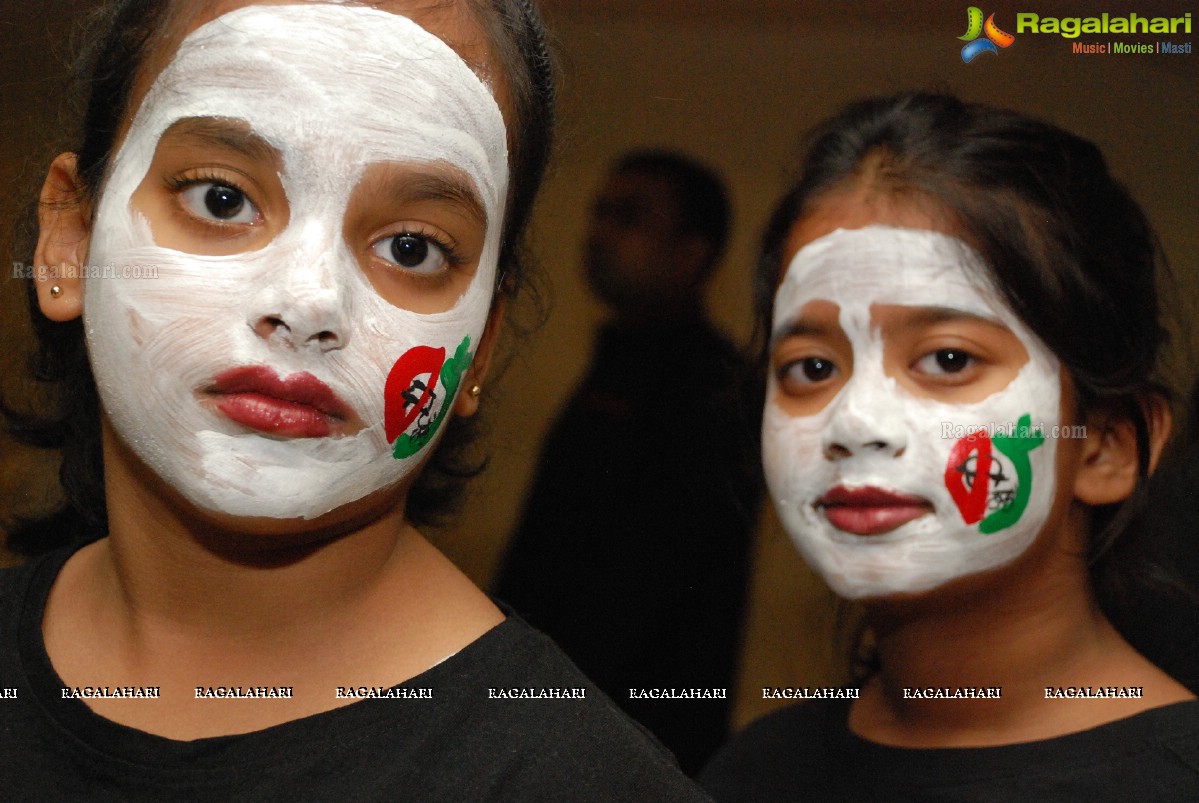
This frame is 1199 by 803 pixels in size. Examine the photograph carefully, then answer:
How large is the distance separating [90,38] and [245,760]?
90 cm

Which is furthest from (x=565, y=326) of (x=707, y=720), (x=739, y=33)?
(x=707, y=720)

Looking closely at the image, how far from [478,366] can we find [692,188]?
2.38 ft

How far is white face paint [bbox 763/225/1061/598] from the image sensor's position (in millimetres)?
1600

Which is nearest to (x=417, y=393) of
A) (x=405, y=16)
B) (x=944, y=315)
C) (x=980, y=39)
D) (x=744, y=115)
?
(x=405, y=16)

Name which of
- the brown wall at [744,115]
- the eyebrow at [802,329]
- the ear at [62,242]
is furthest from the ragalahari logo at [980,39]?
the ear at [62,242]

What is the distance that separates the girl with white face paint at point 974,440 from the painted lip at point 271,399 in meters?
0.68

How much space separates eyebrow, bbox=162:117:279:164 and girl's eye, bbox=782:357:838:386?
0.76 meters

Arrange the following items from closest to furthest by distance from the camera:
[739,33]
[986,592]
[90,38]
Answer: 1. [90,38]
2. [986,592]
3. [739,33]

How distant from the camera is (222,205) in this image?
4.35 ft

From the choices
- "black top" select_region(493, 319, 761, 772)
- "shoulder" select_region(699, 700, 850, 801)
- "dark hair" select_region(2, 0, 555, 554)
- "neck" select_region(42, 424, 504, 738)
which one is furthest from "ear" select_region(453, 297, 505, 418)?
"shoulder" select_region(699, 700, 850, 801)

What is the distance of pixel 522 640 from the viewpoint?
1436 mm

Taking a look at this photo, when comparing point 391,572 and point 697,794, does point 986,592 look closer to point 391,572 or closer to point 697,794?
point 697,794

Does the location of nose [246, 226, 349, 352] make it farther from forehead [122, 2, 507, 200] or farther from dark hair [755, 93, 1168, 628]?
dark hair [755, 93, 1168, 628]

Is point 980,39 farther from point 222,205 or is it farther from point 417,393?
point 222,205
